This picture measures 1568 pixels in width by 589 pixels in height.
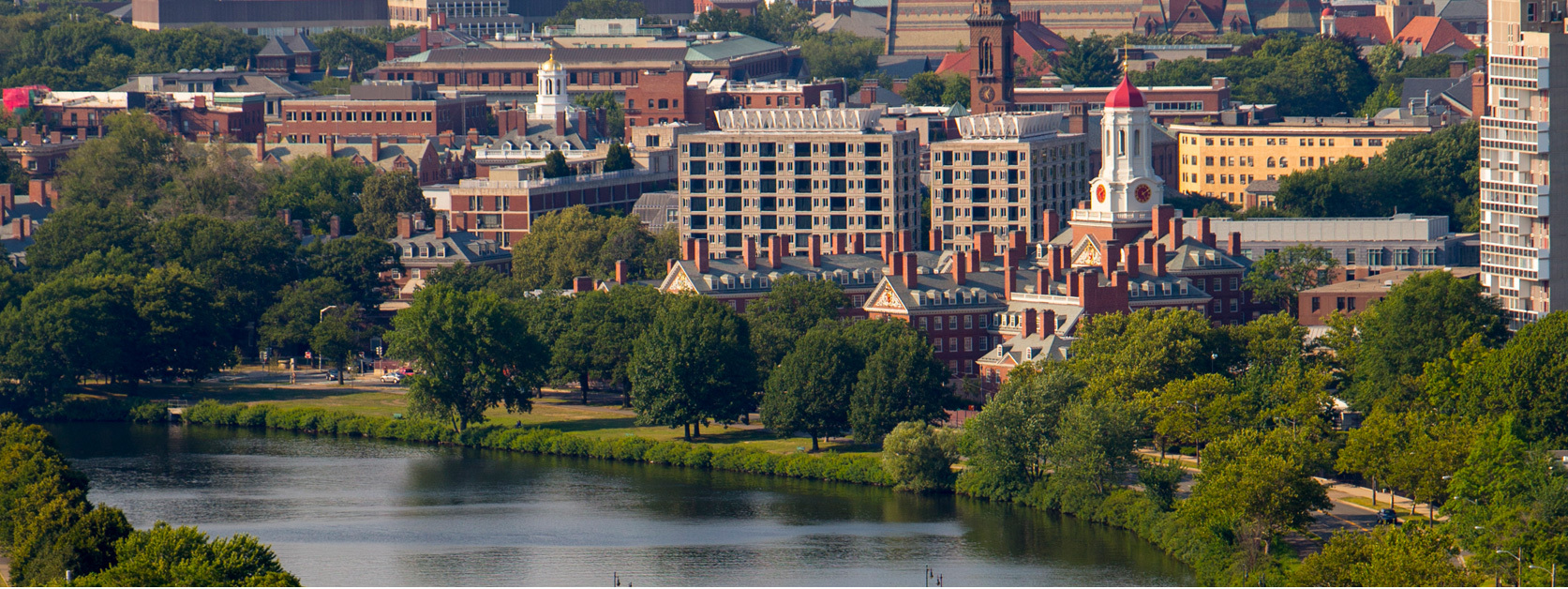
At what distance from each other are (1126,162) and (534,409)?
38768mm

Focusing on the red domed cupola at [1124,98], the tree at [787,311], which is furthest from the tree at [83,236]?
the red domed cupola at [1124,98]

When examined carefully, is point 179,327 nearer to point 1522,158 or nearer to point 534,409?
point 534,409

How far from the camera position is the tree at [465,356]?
15275cm

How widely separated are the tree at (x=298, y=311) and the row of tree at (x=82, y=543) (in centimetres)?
4447

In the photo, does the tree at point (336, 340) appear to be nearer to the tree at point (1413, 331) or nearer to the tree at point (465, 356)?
the tree at point (465, 356)

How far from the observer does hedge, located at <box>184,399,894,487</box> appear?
463 feet

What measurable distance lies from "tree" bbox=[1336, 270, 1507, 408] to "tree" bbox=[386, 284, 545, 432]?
4070 cm

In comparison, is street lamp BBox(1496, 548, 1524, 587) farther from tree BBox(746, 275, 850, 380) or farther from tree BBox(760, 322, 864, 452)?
tree BBox(746, 275, 850, 380)

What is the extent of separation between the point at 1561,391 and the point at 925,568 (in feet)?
94.4

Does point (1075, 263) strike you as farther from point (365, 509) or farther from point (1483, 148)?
point (365, 509)

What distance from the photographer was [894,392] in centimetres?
14212

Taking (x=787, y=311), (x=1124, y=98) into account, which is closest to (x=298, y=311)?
(x=787, y=311)

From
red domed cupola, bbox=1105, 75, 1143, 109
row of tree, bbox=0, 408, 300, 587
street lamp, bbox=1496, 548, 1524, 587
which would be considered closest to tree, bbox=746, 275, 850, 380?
red domed cupola, bbox=1105, 75, 1143, 109

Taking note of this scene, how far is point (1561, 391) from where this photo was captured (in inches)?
5000
